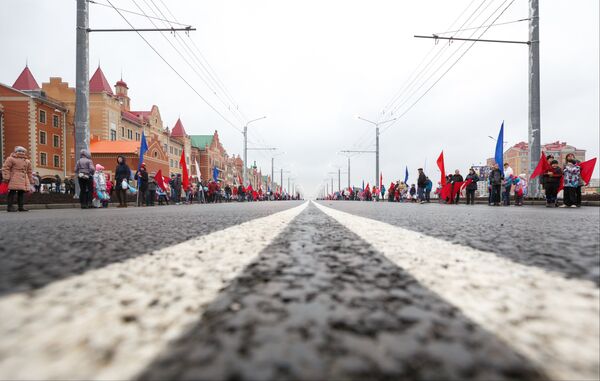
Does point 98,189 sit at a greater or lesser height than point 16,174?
lesser

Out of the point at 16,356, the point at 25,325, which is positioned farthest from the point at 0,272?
the point at 16,356

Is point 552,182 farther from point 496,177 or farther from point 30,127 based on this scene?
point 30,127

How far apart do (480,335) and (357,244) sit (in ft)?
4.70

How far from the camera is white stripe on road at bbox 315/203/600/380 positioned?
22.6 inches

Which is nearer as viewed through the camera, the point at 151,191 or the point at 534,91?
the point at 534,91

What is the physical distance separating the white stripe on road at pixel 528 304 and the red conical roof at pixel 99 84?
207ft

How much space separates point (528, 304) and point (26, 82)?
239 ft

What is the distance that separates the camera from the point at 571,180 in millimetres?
12242

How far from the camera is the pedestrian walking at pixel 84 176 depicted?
11.9 m

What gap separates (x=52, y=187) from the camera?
45188 millimetres

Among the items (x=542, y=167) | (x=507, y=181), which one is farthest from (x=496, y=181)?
(x=542, y=167)

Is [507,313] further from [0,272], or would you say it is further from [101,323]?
[0,272]

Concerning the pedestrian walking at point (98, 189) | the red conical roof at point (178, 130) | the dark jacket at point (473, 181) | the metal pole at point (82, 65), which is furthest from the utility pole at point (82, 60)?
the red conical roof at point (178, 130)

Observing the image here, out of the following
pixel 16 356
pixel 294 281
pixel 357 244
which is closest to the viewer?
pixel 16 356
